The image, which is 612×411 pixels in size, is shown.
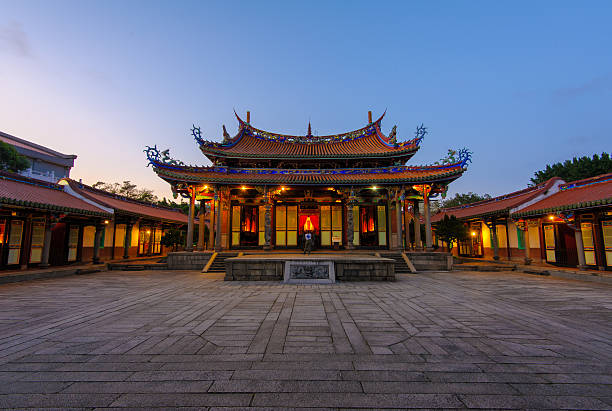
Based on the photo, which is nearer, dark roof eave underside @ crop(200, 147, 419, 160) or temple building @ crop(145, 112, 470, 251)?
temple building @ crop(145, 112, 470, 251)

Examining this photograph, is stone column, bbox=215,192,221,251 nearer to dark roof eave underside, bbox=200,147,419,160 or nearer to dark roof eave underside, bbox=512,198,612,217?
dark roof eave underside, bbox=200,147,419,160

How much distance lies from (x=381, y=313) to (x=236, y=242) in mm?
12822

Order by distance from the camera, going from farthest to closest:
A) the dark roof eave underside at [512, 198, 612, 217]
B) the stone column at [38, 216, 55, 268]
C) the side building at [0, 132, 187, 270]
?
the stone column at [38, 216, 55, 268] < the side building at [0, 132, 187, 270] < the dark roof eave underside at [512, 198, 612, 217]

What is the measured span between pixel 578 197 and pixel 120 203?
26414 millimetres

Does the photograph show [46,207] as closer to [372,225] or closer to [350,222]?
[350,222]

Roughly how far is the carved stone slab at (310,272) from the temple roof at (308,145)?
28.2ft

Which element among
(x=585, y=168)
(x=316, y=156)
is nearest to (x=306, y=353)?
(x=316, y=156)

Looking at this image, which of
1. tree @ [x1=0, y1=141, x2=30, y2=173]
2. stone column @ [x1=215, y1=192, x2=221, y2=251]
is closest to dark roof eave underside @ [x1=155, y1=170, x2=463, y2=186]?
stone column @ [x1=215, y1=192, x2=221, y2=251]

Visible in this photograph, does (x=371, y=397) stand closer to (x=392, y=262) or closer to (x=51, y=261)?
(x=392, y=262)

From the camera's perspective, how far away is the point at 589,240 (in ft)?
38.6

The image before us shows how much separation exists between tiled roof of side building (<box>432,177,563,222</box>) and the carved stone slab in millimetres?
12558

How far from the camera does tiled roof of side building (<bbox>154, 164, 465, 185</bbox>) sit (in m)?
13.7

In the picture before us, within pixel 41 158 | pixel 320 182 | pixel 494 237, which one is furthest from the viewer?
pixel 41 158

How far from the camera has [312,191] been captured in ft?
54.0
